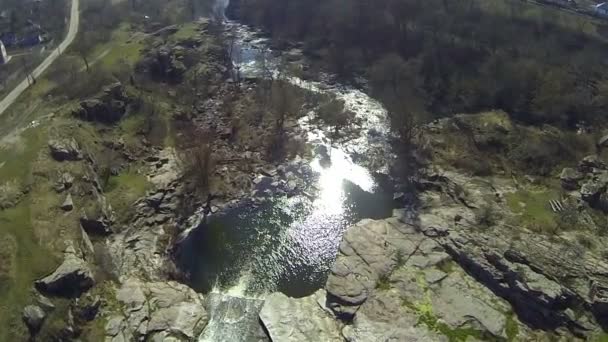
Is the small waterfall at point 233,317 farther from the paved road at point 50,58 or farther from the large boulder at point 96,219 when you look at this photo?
the paved road at point 50,58

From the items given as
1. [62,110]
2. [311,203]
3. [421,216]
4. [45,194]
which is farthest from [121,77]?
[421,216]

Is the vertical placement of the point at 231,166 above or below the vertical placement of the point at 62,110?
below

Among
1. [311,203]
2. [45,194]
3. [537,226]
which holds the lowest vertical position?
[311,203]

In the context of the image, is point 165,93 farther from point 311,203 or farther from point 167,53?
point 311,203

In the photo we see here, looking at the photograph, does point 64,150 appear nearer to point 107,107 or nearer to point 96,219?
point 96,219

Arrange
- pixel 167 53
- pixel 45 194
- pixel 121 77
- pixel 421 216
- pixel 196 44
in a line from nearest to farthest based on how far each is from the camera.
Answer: pixel 45 194 → pixel 421 216 → pixel 121 77 → pixel 167 53 → pixel 196 44

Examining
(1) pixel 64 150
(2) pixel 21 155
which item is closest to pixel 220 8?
(1) pixel 64 150
